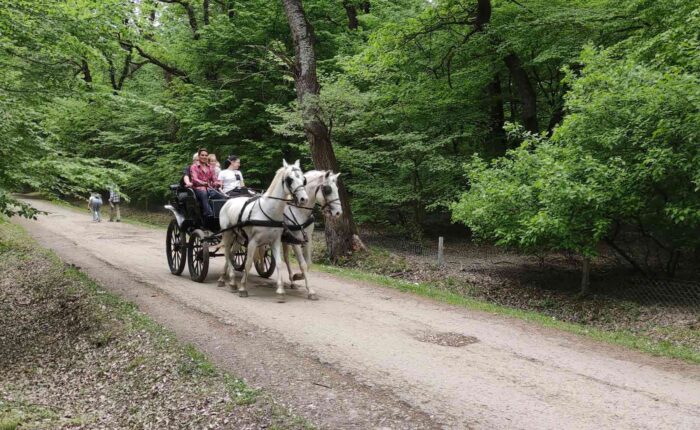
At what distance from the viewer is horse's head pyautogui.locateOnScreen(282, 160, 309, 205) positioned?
8289 millimetres

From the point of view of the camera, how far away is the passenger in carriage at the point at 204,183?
1023 centimetres

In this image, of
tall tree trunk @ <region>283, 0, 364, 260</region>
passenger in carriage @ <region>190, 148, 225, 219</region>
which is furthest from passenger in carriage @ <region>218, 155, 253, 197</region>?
tall tree trunk @ <region>283, 0, 364, 260</region>

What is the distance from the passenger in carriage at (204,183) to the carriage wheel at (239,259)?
1120 millimetres

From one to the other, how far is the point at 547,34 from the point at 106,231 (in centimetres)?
1729

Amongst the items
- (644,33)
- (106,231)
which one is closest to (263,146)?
(106,231)

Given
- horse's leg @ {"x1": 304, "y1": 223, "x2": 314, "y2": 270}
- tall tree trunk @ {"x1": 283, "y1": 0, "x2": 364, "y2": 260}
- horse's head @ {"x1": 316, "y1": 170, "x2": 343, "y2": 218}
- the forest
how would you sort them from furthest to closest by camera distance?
tall tree trunk @ {"x1": 283, "y1": 0, "x2": 364, "y2": 260}
horse's leg @ {"x1": 304, "y1": 223, "x2": 314, "y2": 270}
the forest
horse's head @ {"x1": 316, "y1": 170, "x2": 343, "y2": 218}

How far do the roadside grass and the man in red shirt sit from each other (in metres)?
3.57

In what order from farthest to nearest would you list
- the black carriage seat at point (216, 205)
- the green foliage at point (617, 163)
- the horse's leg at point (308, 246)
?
the black carriage seat at point (216, 205), the horse's leg at point (308, 246), the green foliage at point (617, 163)

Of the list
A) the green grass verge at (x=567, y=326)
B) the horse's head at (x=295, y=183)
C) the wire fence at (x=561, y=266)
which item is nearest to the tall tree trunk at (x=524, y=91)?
the wire fence at (x=561, y=266)

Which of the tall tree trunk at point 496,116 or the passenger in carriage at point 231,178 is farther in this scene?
the tall tree trunk at point 496,116

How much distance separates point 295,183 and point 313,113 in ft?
20.5

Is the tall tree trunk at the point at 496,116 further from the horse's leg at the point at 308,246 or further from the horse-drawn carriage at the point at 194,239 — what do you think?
the horse's leg at the point at 308,246

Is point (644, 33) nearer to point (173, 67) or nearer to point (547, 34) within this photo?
point (547, 34)

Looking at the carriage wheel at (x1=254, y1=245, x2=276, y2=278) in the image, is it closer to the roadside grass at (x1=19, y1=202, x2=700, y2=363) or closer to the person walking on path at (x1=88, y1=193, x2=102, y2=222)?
the roadside grass at (x1=19, y1=202, x2=700, y2=363)
